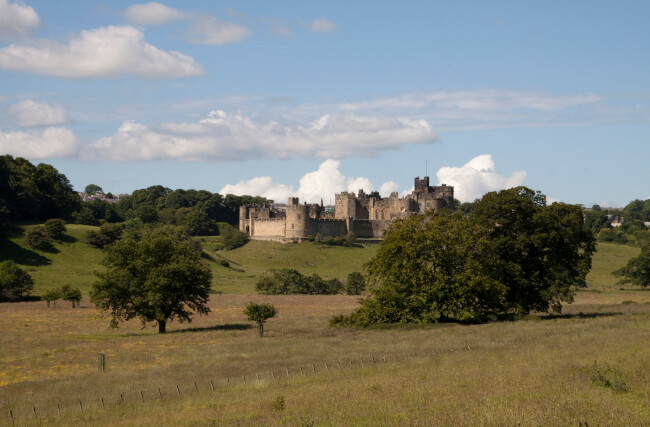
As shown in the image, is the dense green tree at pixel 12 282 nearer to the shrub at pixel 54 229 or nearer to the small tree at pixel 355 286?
the shrub at pixel 54 229

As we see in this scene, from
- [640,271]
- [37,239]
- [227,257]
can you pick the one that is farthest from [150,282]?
[227,257]

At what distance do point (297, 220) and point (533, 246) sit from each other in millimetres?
82818

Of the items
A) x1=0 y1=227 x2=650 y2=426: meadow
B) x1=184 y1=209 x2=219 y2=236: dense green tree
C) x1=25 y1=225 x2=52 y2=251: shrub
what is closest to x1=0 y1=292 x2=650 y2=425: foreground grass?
x1=0 y1=227 x2=650 y2=426: meadow

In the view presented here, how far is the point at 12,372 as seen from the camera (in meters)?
26.7

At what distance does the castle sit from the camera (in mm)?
122438

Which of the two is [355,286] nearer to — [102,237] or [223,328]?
[223,328]

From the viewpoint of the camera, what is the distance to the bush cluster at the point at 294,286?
246 ft

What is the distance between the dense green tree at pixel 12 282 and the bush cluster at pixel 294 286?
81.6 feet

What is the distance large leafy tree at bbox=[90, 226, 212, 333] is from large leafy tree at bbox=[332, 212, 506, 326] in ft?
32.2

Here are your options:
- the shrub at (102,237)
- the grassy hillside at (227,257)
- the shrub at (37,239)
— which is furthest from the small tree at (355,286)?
the shrub at (37,239)

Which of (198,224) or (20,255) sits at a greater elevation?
(198,224)

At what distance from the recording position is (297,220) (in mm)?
122125

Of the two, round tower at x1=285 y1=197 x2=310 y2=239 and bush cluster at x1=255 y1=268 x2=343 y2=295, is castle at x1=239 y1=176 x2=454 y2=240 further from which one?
bush cluster at x1=255 y1=268 x2=343 y2=295

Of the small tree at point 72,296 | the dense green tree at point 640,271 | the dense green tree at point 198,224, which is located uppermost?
the dense green tree at point 198,224
